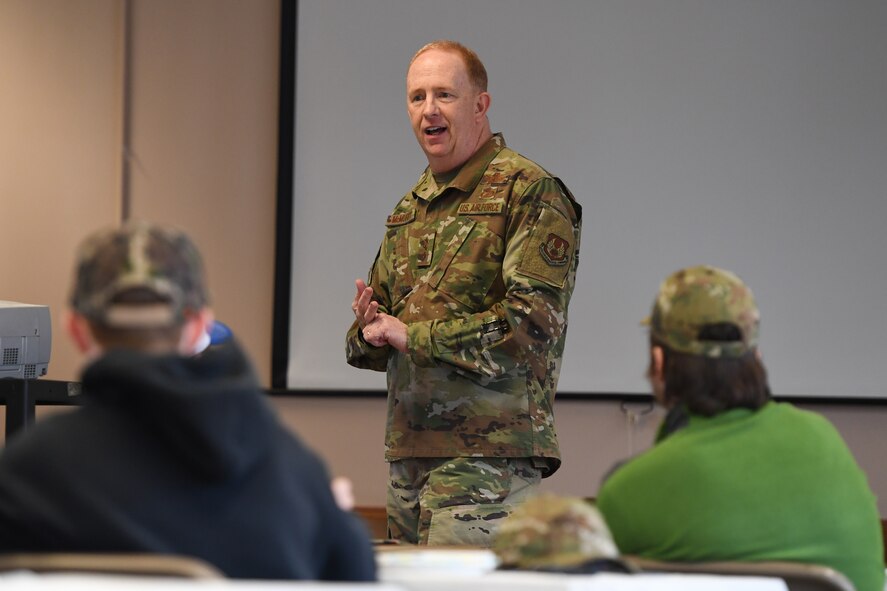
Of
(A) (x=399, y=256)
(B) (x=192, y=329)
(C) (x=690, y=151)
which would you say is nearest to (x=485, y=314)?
(A) (x=399, y=256)

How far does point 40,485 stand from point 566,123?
4101mm

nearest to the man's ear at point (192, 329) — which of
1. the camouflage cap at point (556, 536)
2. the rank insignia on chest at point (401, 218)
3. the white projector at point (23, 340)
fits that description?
the camouflage cap at point (556, 536)

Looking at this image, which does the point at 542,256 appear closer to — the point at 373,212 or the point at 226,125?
the point at 373,212

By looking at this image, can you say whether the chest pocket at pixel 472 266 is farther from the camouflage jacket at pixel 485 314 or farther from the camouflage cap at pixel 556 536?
the camouflage cap at pixel 556 536

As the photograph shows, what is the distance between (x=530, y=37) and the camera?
206 inches

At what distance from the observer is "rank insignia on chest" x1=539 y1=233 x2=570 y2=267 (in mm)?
2939

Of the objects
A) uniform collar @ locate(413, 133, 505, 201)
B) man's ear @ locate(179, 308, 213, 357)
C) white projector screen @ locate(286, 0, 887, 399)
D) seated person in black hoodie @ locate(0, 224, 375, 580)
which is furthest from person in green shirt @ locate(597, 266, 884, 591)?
white projector screen @ locate(286, 0, 887, 399)

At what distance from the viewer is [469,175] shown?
3.10 m

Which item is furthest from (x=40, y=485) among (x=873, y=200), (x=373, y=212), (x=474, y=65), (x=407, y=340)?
(x=873, y=200)

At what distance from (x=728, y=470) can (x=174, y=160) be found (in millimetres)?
3904

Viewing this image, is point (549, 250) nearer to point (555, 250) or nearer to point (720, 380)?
point (555, 250)

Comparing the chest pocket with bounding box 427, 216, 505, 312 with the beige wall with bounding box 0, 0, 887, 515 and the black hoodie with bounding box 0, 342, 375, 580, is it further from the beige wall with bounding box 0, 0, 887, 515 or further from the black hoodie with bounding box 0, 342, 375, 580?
the beige wall with bounding box 0, 0, 887, 515

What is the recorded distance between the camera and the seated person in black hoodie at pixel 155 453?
4.46 feet

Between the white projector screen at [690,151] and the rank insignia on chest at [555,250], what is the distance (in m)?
2.25
